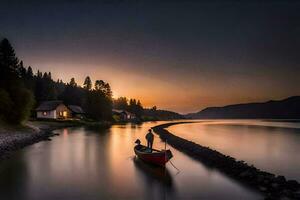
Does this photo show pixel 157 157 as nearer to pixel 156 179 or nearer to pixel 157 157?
pixel 157 157

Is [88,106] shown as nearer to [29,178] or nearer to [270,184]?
[29,178]

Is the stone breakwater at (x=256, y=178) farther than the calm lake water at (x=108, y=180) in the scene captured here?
No

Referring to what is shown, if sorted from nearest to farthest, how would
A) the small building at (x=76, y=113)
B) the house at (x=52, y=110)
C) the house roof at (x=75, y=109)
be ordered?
1. the house at (x=52, y=110)
2. the small building at (x=76, y=113)
3. the house roof at (x=75, y=109)

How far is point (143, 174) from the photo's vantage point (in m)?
25.5

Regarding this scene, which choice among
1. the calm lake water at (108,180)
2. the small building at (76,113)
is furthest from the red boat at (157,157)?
the small building at (76,113)

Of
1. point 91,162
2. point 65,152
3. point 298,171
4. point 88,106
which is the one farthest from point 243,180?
point 88,106

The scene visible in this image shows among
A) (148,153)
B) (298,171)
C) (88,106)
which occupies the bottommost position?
(298,171)

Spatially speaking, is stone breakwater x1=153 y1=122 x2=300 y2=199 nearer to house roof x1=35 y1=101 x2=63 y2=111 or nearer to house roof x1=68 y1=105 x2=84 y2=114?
house roof x1=35 y1=101 x2=63 y2=111

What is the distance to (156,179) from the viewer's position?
77.4 ft

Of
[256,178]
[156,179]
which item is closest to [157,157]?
→ [156,179]

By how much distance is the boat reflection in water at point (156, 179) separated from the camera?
64.3 ft

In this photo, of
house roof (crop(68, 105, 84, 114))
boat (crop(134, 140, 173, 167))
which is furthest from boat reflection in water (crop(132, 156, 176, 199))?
house roof (crop(68, 105, 84, 114))

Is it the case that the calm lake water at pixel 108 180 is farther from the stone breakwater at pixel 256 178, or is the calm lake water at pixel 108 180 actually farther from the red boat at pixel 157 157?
the stone breakwater at pixel 256 178

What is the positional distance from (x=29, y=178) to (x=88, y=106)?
103 metres
